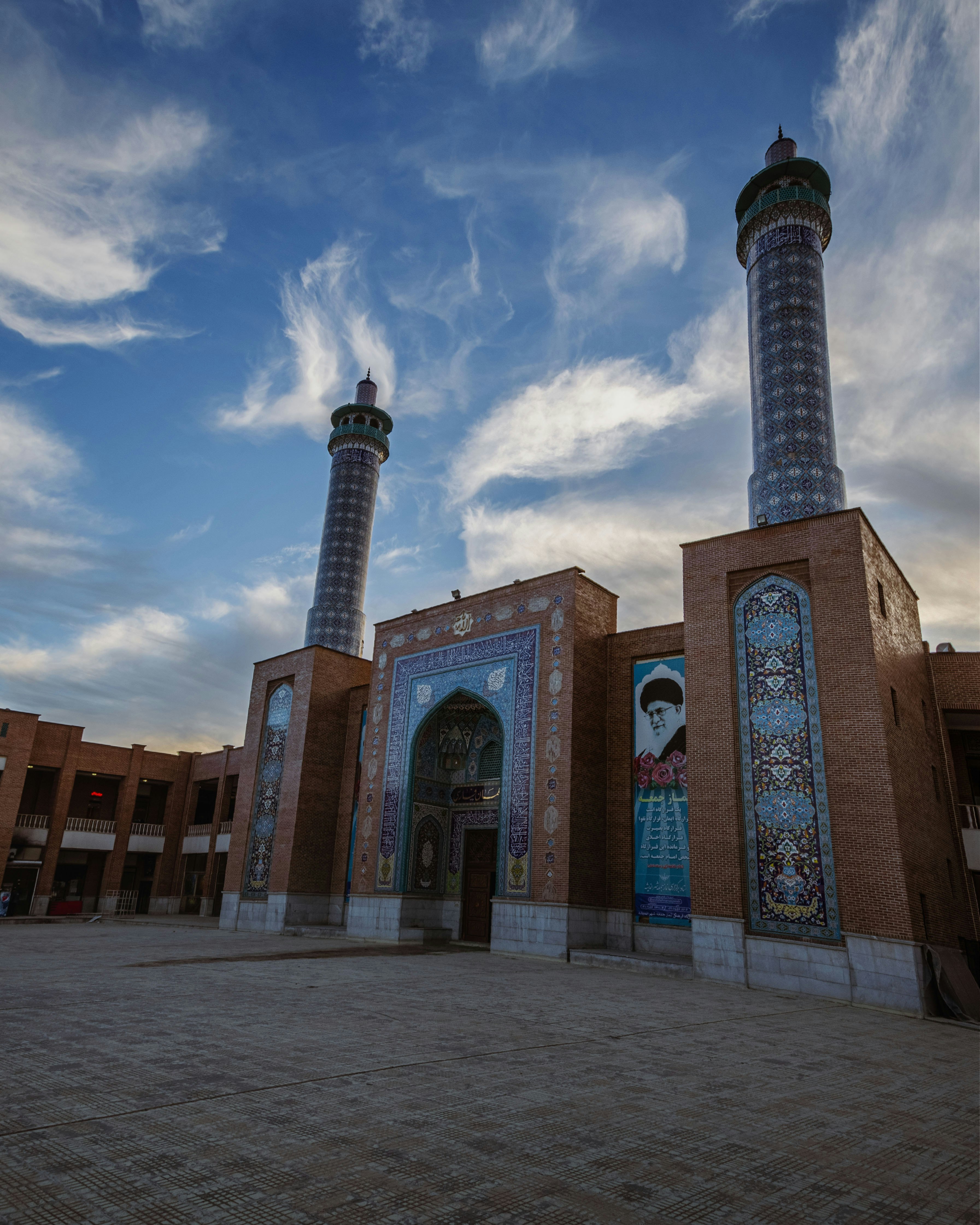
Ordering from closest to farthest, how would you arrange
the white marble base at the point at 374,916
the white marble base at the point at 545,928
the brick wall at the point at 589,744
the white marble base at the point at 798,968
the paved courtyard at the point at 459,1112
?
the paved courtyard at the point at 459,1112
the white marble base at the point at 798,968
the white marble base at the point at 545,928
the brick wall at the point at 589,744
the white marble base at the point at 374,916

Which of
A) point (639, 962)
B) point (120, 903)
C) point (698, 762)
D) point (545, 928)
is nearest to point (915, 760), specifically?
point (698, 762)

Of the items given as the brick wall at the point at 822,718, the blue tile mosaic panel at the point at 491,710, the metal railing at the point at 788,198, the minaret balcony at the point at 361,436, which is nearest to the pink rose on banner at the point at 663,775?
the brick wall at the point at 822,718

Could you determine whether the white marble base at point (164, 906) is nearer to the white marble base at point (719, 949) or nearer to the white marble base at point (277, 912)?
the white marble base at point (277, 912)

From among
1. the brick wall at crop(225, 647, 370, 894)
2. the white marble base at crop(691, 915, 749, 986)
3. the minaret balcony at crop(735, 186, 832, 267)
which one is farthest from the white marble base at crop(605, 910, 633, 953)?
the minaret balcony at crop(735, 186, 832, 267)

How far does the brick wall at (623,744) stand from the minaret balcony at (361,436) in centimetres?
2016

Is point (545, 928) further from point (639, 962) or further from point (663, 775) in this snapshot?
point (663, 775)

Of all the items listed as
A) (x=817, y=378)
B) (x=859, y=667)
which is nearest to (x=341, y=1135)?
(x=859, y=667)

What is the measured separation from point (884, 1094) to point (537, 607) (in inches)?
395

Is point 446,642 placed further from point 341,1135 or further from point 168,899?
point 168,899

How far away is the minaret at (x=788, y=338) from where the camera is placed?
14539mm

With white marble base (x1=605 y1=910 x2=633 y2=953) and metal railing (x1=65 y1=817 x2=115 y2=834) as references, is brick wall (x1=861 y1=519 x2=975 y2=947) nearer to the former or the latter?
white marble base (x1=605 y1=910 x2=633 y2=953)

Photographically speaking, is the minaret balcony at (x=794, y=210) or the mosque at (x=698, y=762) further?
the minaret balcony at (x=794, y=210)

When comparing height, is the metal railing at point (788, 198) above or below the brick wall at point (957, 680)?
above

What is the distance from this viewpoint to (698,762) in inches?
422
